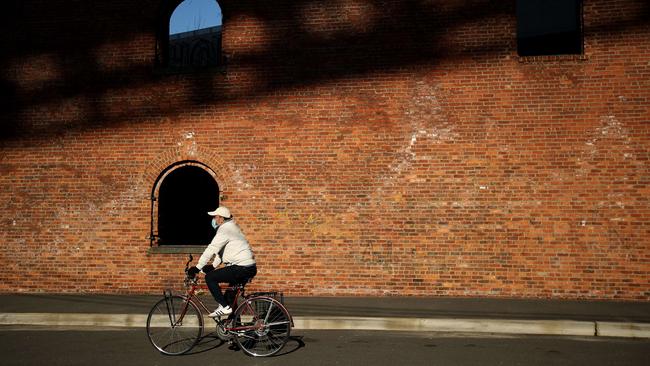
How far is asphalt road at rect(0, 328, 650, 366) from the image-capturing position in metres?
6.36

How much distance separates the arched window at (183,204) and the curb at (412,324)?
110 inches

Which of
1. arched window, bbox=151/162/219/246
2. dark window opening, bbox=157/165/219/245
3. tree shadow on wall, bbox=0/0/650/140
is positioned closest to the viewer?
tree shadow on wall, bbox=0/0/650/140

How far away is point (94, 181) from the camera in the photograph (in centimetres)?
1129

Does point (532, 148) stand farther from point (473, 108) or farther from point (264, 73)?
point (264, 73)

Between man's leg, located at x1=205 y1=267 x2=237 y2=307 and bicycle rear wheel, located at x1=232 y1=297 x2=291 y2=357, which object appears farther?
man's leg, located at x1=205 y1=267 x2=237 y2=307

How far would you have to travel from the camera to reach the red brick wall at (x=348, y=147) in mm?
10297

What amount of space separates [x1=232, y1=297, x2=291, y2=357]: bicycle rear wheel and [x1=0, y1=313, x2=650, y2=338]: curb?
167cm

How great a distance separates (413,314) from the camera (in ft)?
28.5

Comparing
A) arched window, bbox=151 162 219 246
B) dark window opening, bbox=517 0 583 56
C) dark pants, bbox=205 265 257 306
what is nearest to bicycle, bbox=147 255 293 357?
dark pants, bbox=205 265 257 306

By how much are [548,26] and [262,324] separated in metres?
13.3

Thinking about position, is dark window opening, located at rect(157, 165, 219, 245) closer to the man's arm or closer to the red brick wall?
the red brick wall

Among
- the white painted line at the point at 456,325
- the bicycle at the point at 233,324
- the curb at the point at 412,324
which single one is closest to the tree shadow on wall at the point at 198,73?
the curb at the point at 412,324

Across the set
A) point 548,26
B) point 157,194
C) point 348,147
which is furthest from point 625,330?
point 548,26

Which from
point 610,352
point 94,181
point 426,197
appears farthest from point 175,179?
point 610,352
